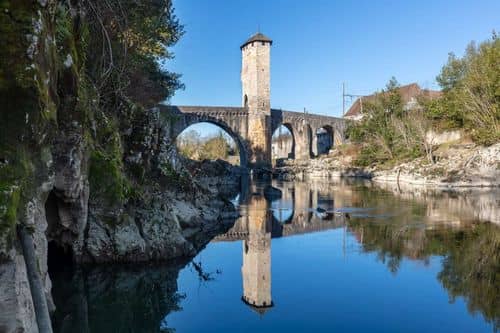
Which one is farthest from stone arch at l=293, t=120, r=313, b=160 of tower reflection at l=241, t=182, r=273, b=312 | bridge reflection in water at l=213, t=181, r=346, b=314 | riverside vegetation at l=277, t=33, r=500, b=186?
tower reflection at l=241, t=182, r=273, b=312

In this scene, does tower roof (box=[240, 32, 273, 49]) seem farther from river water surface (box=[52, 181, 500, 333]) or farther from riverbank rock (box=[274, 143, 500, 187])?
river water surface (box=[52, 181, 500, 333])

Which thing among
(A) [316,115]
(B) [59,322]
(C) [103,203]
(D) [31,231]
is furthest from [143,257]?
(A) [316,115]

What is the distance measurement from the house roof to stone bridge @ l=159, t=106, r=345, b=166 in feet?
30.4

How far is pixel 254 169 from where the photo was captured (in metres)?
55.4

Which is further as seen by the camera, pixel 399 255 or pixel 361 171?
pixel 361 171

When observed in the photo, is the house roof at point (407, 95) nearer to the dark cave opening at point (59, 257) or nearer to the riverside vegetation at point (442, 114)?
the riverside vegetation at point (442, 114)

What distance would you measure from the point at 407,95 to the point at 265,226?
213 ft

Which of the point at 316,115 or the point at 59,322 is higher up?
the point at 316,115

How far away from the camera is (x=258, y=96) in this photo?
182 feet

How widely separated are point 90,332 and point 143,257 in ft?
11.6

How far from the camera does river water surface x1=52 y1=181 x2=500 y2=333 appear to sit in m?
7.09

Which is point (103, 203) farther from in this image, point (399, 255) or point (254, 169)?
point (254, 169)

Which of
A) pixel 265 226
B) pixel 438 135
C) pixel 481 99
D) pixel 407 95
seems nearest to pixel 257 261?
pixel 265 226

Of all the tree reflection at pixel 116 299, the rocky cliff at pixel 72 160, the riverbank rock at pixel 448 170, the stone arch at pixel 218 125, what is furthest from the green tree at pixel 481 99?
the tree reflection at pixel 116 299
